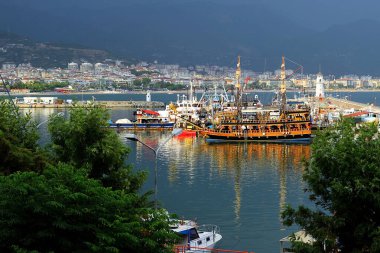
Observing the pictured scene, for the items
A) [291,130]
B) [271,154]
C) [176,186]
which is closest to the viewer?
[176,186]

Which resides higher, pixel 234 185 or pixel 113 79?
pixel 113 79

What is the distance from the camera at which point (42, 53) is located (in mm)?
167500

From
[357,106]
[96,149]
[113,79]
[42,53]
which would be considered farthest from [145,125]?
[42,53]

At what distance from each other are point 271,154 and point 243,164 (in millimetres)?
3942

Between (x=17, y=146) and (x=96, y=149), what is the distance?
135cm

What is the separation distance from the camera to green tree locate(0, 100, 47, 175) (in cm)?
1022

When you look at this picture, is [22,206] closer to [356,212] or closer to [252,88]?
[356,212]

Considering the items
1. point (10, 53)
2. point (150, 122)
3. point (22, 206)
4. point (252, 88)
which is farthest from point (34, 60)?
point (22, 206)

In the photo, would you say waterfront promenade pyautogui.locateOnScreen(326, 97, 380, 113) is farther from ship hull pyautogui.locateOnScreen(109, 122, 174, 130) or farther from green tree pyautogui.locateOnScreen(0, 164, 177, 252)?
green tree pyautogui.locateOnScreen(0, 164, 177, 252)

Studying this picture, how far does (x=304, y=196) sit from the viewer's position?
63.5 ft

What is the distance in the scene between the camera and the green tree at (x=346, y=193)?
7.51 meters

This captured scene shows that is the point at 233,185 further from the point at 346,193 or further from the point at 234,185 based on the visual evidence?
the point at 346,193

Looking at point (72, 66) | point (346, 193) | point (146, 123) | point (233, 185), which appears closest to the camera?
point (346, 193)

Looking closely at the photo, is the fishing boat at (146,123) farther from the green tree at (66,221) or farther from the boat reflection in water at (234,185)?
the green tree at (66,221)
